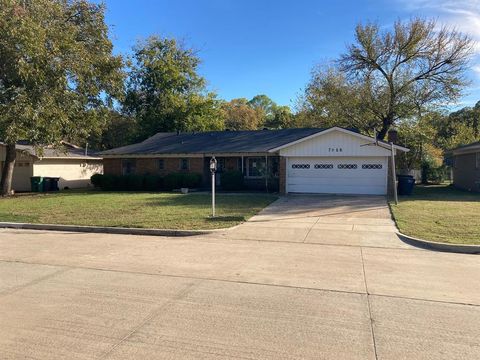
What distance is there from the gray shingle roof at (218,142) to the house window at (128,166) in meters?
0.71

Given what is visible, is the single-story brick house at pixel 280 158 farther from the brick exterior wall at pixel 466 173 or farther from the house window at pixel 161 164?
the brick exterior wall at pixel 466 173

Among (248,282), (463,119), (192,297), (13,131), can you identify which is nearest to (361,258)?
(248,282)

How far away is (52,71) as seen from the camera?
70.6ft

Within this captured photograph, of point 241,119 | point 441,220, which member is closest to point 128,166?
point 441,220

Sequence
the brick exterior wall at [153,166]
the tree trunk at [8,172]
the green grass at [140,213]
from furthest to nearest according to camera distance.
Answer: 1. the brick exterior wall at [153,166]
2. the tree trunk at [8,172]
3. the green grass at [140,213]

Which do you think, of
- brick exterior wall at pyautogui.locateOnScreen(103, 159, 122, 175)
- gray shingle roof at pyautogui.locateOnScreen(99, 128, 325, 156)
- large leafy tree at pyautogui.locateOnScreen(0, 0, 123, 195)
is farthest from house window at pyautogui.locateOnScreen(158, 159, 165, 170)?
large leafy tree at pyautogui.locateOnScreen(0, 0, 123, 195)

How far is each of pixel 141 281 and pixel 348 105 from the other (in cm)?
2998

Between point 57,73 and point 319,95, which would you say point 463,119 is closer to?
point 319,95

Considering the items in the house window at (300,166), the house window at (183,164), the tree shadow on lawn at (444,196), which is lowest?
the tree shadow on lawn at (444,196)

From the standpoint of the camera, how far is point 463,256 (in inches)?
345

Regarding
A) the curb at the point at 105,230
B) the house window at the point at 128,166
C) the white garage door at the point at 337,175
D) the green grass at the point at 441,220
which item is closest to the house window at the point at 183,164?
the house window at the point at 128,166

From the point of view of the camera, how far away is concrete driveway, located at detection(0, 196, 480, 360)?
172 inches

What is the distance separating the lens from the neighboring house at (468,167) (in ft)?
78.7

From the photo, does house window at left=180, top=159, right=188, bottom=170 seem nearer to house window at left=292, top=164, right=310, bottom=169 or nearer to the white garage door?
the white garage door
